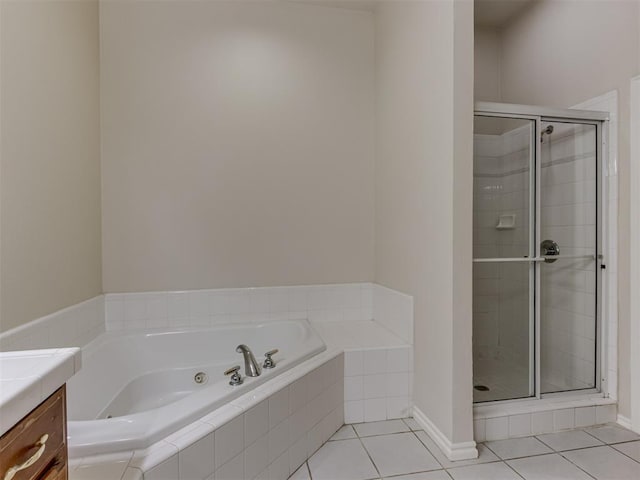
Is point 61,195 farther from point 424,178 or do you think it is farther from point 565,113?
point 565,113

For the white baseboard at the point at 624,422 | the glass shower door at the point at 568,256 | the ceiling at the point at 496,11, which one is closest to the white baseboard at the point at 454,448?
the glass shower door at the point at 568,256

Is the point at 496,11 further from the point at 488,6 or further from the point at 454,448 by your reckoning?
the point at 454,448

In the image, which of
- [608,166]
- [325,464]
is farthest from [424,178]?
[325,464]

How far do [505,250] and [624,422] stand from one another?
111 centimetres

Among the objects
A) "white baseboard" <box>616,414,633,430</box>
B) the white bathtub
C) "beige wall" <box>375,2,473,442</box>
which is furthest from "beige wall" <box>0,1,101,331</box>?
"white baseboard" <box>616,414,633,430</box>

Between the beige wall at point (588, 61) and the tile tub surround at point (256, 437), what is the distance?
65.0 inches

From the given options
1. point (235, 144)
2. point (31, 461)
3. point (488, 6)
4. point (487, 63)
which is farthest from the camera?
point (487, 63)

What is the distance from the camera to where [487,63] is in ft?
9.86

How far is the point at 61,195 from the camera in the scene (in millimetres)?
1895

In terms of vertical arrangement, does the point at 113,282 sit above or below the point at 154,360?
above

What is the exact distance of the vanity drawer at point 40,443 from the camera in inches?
23.5

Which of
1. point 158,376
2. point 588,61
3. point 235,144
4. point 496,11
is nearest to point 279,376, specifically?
point 158,376

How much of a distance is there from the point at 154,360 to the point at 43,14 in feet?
6.44

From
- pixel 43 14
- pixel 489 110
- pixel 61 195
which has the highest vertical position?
pixel 43 14
